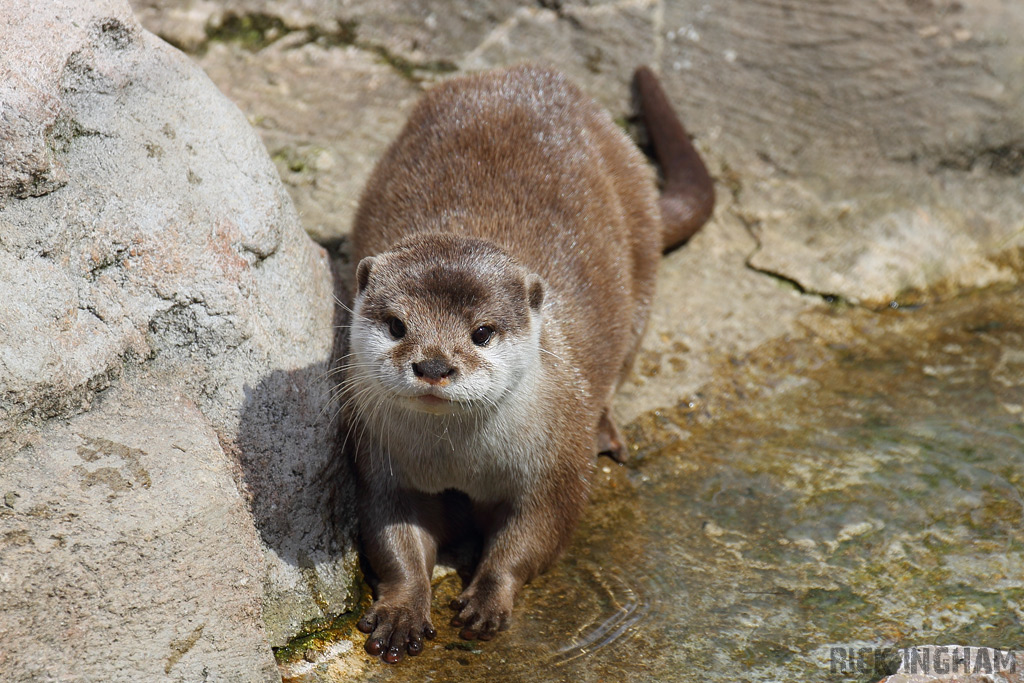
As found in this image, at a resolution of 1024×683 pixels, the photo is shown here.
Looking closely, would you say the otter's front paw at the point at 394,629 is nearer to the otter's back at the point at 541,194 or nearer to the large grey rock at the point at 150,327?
the large grey rock at the point at 150,327

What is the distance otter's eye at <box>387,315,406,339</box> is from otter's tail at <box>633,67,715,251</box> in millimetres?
1846

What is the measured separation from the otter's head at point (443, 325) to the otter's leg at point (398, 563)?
30 cm

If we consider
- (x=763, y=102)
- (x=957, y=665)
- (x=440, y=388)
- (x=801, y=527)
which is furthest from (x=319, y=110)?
(x=957, y=665)

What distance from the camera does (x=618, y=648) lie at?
2531 mm

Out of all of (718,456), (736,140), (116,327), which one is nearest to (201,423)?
(116,327)

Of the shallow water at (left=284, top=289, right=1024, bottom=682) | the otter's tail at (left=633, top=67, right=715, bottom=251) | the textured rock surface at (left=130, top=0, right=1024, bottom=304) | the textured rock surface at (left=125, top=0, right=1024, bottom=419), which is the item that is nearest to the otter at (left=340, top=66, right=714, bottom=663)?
the shallow water at (left=284, top=289, right=1024, bottom=682)

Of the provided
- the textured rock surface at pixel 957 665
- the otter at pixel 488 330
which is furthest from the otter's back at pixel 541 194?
the textured rock surface at pixel 957 665

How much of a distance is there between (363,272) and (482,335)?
0.37 meters

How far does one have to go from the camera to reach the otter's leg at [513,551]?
2645mm

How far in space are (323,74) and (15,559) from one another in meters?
2.88

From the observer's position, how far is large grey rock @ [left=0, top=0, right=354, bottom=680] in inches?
87.9

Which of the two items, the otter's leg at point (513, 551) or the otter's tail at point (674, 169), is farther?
the otter's tail at point (674, 169)

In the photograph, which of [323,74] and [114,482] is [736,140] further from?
[114,482]

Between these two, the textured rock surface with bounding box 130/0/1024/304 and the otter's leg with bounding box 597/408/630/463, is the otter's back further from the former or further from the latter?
the textured rock surface with bounding box 130/0/1024/304
